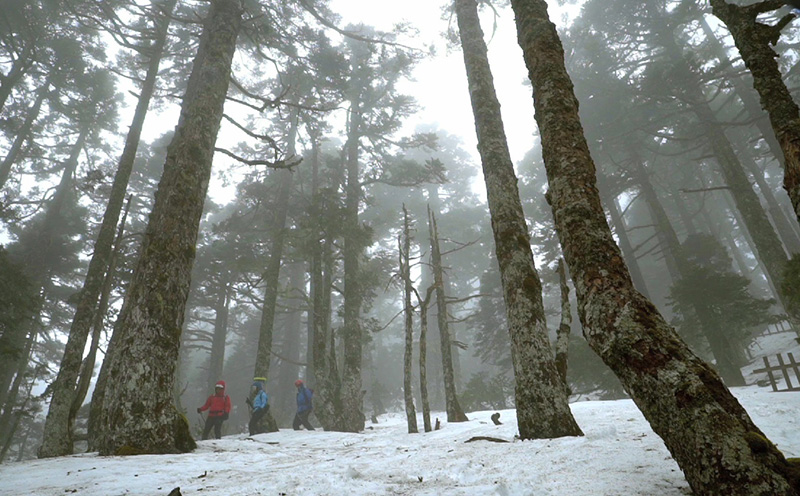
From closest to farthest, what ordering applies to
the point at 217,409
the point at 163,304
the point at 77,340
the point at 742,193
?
1. the point at 163,304
2. the point at 77,340
3. the point at 217,409
4. the point at 742,193

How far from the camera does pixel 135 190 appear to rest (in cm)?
2402

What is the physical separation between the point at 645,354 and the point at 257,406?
11.1 m

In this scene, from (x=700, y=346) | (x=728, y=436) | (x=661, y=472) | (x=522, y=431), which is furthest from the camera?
(x=700, y=346)

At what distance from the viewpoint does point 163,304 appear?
219 inches

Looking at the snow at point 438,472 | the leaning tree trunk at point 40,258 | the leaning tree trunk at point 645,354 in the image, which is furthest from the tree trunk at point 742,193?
the leaning tree trunk at point 40,258

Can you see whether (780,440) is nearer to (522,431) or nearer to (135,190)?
(522,431)

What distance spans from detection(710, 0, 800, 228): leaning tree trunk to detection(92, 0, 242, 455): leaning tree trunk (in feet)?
21.4

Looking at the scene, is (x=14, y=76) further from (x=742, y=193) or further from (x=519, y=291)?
(x=742, y=193)

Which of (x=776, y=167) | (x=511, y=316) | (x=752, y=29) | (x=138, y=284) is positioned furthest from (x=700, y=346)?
(x=776, y=167)

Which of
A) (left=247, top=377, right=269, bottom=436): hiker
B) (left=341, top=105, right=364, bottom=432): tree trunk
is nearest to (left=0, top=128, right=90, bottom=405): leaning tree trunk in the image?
(left=247, top=377, right=269, bottom=436): hiker

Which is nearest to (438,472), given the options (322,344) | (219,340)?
(322,344)

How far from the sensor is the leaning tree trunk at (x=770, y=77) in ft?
7.53

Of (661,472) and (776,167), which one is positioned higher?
(776,167)

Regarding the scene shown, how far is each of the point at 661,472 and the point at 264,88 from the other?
2406 cm
